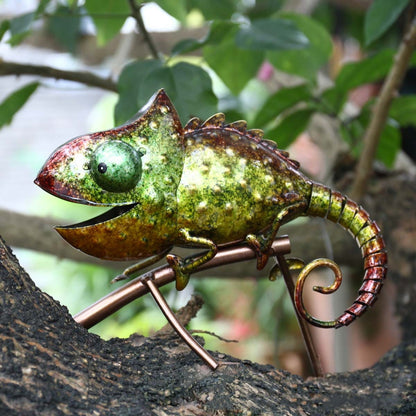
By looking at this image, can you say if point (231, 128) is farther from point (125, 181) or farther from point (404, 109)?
point (404, 109)

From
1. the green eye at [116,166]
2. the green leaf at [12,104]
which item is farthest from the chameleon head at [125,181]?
the green leaf at [12,104]

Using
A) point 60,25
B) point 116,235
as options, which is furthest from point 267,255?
point 60,25

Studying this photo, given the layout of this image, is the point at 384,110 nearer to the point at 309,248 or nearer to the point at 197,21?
the point at 309,248

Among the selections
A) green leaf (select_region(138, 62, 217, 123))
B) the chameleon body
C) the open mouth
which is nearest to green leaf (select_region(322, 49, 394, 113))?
green leaf (select_region(138, 62, 217, 123))

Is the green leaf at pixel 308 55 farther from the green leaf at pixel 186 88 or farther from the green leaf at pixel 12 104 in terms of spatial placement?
the green leaf at pixel 12 104

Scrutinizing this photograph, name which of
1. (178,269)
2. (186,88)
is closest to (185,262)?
(178,269)

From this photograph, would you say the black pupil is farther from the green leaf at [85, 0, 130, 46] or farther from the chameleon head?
the green leaf at [85, 0, 130, 46]

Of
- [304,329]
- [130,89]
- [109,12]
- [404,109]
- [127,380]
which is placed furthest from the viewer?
[404,109]
